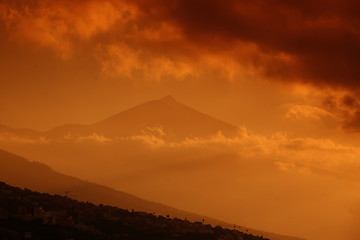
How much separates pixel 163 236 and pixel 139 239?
10.6ft

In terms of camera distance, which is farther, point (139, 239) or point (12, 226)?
point (139, 239)

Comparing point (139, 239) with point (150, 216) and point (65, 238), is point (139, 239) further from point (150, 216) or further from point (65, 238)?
point (150, 216)

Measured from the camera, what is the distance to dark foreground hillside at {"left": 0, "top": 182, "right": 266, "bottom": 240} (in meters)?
38.8

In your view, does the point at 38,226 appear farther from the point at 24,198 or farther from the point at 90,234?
the point at 24,198

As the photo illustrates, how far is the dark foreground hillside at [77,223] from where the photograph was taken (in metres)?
38.8

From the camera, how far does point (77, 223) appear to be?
4253 centimetres

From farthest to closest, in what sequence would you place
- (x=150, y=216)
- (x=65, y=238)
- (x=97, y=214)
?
(x=150, y=216) → (x=97, y=214) → (x=65, y=238)

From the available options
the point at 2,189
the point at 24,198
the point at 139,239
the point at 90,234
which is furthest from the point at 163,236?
the point at 2,189

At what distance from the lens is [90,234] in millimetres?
40281

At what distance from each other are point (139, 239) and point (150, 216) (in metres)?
9.35

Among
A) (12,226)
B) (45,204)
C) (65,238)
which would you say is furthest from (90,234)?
(45,204)

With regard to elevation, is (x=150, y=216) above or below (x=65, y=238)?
above

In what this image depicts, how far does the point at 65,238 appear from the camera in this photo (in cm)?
3809

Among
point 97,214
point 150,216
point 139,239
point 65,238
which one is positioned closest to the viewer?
point 65,238
